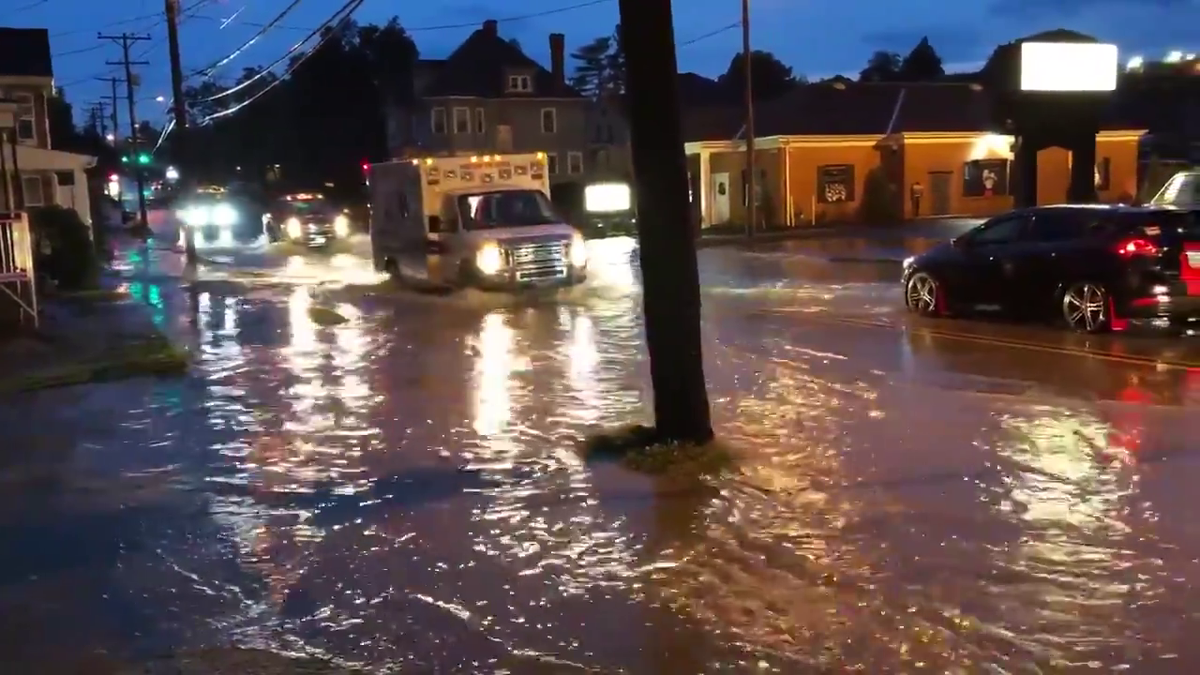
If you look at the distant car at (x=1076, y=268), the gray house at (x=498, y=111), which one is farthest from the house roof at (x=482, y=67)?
the distant car at (x=1076, y=268)

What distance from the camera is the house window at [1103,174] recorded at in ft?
172

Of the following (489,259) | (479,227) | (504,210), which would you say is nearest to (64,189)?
(504,210)

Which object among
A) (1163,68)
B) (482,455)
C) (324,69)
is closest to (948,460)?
(482,455)

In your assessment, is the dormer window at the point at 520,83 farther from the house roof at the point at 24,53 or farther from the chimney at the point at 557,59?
the house roof at the point at 24,53

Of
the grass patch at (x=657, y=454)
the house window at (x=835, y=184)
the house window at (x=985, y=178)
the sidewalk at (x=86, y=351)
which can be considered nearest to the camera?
the grass patch at (x=657, y=454)

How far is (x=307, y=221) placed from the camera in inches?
1769

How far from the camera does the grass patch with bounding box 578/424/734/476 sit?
31.1ft

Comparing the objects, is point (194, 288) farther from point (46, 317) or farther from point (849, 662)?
point (849, 662)

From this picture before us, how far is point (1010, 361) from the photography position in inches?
558

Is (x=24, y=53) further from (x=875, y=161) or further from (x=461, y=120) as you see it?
(x=875, y=161)

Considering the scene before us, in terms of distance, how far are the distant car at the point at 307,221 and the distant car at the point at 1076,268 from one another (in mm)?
29656

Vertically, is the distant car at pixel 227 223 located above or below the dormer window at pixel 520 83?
below

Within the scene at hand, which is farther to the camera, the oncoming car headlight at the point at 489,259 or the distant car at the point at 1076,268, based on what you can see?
the oncoming car headlight at the point at 489,259

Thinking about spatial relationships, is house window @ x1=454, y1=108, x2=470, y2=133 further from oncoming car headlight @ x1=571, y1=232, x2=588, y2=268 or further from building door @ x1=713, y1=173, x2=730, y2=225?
oncoming car headlight @ x1=571, y1=232, x2=588, y2=268
